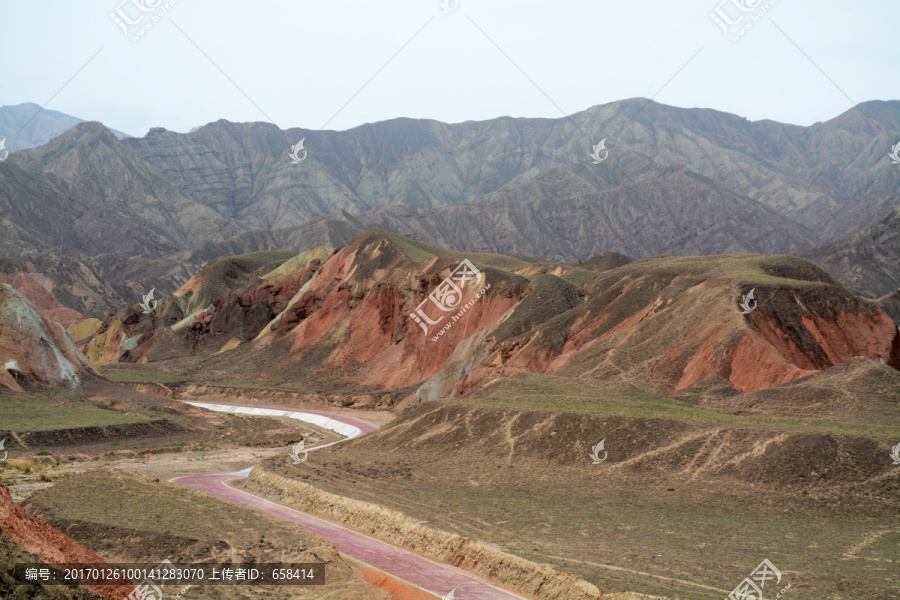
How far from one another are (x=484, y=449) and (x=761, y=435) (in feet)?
38.2

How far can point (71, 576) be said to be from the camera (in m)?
15.0

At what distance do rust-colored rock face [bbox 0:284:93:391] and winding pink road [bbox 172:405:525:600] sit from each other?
2897cm

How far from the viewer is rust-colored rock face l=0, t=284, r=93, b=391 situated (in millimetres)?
57125

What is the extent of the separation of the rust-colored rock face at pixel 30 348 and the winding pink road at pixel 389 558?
95.1 feet

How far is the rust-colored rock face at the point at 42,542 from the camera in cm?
1527

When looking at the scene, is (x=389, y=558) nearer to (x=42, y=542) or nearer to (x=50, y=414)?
(x=42, y=542)

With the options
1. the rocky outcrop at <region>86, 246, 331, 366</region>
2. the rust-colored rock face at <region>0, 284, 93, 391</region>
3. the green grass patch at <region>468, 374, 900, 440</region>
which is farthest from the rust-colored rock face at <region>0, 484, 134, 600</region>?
the rocky outcrop at <region>86, 246, 331, 366</region>

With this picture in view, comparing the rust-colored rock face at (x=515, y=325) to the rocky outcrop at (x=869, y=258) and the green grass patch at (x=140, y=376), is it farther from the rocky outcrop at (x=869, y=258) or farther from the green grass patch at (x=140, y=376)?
the rocky outcrop at (x=869, y=258)

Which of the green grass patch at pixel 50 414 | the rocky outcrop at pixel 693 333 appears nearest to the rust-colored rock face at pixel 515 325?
the rocky outcrop at pixel 693 333

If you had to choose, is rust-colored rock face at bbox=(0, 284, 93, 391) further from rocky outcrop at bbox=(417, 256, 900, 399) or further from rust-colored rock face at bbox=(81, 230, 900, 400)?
rocky outcrop at bbox=(417, 256, 900, 399)

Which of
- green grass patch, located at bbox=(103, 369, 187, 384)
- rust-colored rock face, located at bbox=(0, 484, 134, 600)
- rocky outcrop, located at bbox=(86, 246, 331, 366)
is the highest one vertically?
rust-colored rock face, located at bbox=(0, 484, 134, 600)

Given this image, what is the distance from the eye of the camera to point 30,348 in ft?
193

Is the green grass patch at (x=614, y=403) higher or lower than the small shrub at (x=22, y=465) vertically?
higher

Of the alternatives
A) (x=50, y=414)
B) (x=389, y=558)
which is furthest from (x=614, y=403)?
(x=50, y=414)
